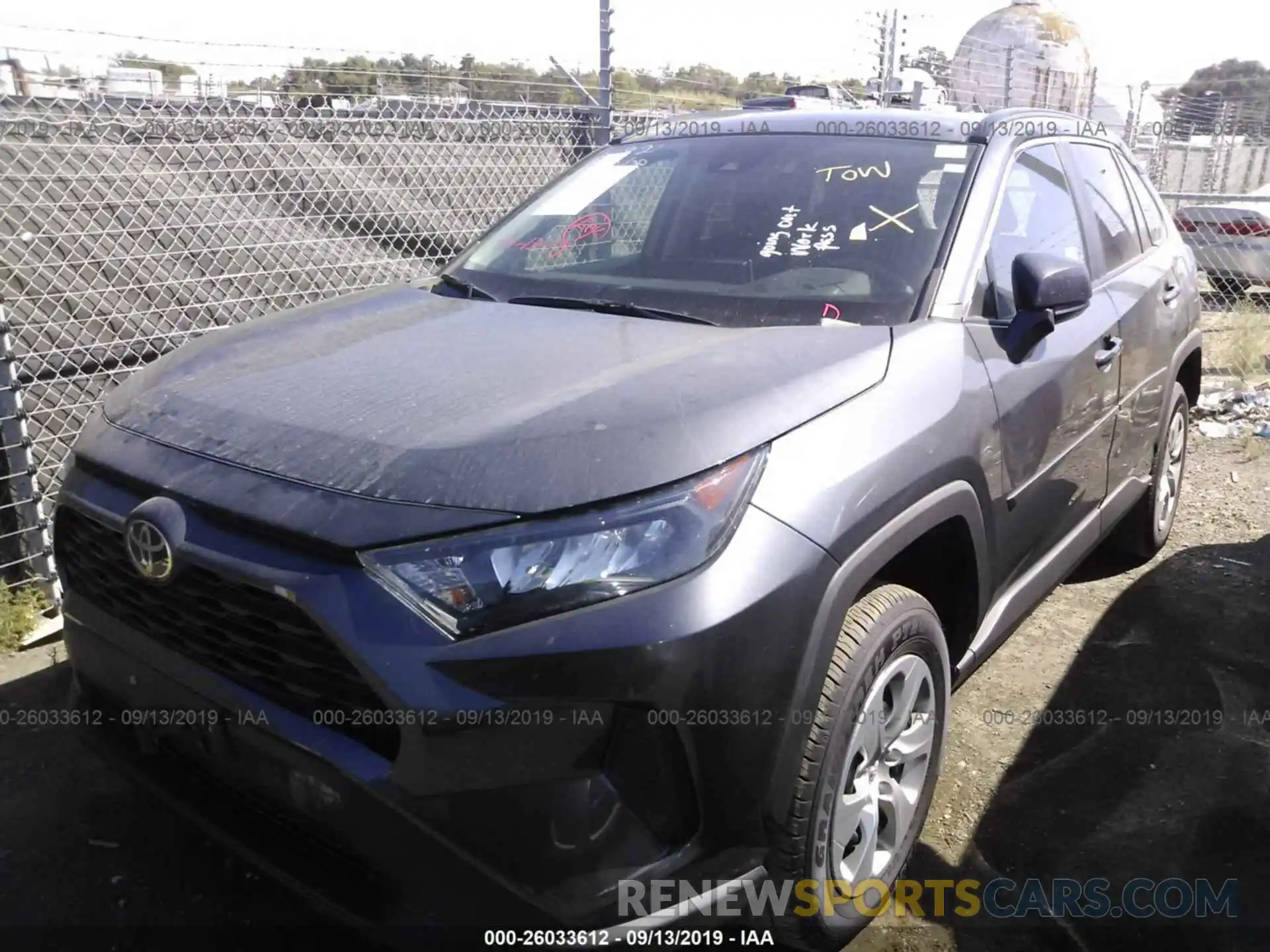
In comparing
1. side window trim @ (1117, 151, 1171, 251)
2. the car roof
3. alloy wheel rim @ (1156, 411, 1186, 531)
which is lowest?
alloy wheel rim @ (1156, 411, 1186, 531)

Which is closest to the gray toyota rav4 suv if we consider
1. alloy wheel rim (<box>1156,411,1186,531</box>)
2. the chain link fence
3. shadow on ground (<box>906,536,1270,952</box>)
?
shadow on ground (<box>906,536,1270,952</box>)

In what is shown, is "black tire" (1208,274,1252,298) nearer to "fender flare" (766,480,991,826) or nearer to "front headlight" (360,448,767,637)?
"fender flare" (766,480,991,826)

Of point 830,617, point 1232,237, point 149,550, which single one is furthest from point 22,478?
point 1232,237

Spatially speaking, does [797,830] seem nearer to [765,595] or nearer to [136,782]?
[765,595]

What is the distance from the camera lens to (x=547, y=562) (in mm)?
1725

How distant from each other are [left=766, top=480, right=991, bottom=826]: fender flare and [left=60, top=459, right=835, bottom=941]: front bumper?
0.02 metres

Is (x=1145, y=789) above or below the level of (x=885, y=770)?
below

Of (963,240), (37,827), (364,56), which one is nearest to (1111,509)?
(963,240)

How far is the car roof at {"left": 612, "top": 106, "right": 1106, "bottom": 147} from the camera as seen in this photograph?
304 cm

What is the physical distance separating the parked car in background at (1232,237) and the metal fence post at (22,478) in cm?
1016

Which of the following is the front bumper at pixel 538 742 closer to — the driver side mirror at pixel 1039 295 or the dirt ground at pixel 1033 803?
the dirt ground at pixel 1033 803

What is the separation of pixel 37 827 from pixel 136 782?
0.83 metres

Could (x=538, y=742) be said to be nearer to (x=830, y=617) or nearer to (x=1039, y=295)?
(x=830, y=617)

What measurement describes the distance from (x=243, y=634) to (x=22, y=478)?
8.18 ft
